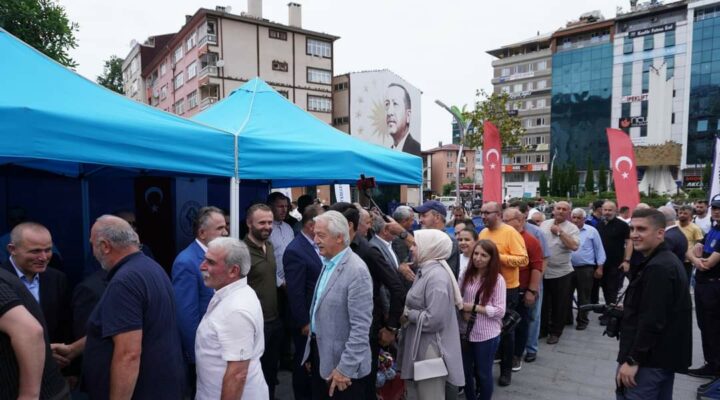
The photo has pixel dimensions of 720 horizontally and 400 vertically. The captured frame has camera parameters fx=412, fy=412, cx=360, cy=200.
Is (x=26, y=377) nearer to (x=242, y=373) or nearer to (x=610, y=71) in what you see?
(x=242, y=373)

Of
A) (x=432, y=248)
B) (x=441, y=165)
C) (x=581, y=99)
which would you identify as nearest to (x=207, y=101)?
(x=432, y=248)

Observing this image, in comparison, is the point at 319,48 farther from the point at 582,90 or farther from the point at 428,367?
the point at 582,90

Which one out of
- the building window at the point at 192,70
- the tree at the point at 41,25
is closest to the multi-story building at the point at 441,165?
the building window at the point at 192,70

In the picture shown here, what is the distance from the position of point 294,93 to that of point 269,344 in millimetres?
32592

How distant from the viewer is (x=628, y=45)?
2249 inches

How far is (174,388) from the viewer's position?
83.9 inches

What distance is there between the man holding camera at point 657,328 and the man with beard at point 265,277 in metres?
2.57

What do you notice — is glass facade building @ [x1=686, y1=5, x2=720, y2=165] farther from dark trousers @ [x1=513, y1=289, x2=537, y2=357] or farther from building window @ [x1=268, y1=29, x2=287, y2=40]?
dark trousers @ [x1=513, y1=289, x2=537, y2=357]

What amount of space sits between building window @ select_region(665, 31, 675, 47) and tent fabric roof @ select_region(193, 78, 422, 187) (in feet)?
215

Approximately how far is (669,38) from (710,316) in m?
65.6

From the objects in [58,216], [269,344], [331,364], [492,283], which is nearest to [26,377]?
[331,364]

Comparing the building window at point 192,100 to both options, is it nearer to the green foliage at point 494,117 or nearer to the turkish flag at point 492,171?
the green foliage at point 494,117

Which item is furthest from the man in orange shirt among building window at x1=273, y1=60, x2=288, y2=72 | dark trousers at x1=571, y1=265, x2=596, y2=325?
building window at x1=273, y1=60, x2=288, y2=72

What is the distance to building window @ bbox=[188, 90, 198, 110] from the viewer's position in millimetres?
32688
